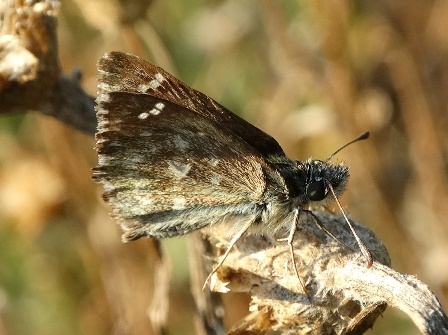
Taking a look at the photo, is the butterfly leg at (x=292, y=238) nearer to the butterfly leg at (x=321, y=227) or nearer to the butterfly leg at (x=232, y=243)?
the butterfly leg at (x=321, y=227)

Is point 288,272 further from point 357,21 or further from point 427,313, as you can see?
point 357,21

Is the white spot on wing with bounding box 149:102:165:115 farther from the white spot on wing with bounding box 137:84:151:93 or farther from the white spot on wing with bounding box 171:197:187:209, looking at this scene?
the white spot on wing with bounding box 171:197:187:209

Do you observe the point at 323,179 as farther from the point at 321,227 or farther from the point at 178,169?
the point at 178,169

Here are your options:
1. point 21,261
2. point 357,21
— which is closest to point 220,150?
point 357,21

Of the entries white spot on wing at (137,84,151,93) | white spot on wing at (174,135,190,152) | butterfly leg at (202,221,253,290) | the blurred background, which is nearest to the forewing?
white spot on wing at (137,84,151,93)

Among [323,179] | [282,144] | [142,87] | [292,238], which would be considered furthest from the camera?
[282,144]

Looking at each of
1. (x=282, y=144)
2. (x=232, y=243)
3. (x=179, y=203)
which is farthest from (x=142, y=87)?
(x=282, y=144)

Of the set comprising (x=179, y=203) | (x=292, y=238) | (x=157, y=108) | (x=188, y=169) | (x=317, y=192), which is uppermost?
(x=157, y=108)
